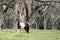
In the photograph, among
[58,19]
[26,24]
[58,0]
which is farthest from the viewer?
[58,19]

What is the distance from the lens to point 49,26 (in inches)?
2238

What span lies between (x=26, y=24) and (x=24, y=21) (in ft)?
0.80

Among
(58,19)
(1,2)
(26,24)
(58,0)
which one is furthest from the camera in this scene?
(58,19)

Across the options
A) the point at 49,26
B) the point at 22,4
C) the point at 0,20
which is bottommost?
the point at 49,26

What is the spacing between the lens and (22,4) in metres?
14.0

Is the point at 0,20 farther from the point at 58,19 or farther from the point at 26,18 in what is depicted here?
the point at 58,19

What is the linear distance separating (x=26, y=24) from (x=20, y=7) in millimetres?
1184

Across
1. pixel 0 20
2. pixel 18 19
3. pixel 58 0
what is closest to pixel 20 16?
pixel 18 19

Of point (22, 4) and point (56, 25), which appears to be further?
point (56, 25)

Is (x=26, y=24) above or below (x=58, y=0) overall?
below

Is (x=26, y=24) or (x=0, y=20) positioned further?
(x=0, y=20)

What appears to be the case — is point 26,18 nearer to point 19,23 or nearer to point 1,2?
point 19,23

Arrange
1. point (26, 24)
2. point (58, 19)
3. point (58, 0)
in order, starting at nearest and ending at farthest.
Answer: point (26, 24), point (58, 0), point (58, 19)

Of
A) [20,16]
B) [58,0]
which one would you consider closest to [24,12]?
[20,16]
